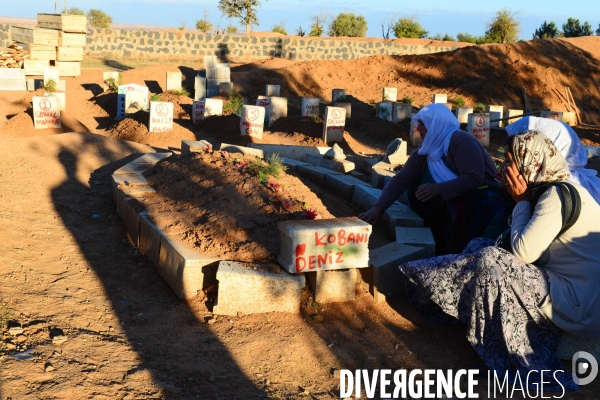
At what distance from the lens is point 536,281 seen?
3.55m

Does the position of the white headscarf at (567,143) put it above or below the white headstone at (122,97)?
above

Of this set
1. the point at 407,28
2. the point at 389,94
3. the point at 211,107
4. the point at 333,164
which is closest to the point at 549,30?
the point at 407,28

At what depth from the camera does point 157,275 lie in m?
5.02

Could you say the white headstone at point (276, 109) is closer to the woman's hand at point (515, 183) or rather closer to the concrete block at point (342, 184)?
the concrete block at point (342, 184)

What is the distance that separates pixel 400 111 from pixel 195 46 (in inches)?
633

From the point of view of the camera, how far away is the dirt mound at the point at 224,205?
4.66 meters

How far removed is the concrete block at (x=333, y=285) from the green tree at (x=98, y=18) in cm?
5354

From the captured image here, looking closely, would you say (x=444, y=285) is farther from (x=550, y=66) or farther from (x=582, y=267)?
(x=550, y=66)

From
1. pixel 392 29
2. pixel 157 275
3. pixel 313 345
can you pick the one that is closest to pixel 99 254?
pixel 157 275

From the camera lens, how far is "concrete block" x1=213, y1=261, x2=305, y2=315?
4238 millimetres

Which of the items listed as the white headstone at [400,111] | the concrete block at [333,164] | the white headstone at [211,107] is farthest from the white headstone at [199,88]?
the concrete block at [333,164]

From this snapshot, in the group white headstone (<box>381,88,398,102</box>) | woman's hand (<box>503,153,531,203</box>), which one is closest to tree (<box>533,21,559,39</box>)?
white headstone (<box>381,88,398,102</box>)

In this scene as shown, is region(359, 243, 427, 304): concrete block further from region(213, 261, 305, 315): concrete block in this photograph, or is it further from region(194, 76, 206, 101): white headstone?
region(194, 76, 206, 101): white headstone

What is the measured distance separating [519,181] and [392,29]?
35.8 metres
